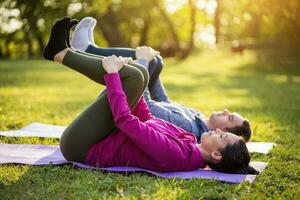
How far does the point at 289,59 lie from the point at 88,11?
12.8 metres

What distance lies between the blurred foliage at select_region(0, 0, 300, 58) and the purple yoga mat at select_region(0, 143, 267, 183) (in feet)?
42.4

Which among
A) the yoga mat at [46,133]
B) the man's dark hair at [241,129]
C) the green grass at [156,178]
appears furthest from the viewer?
the yoga mat at [46,133]

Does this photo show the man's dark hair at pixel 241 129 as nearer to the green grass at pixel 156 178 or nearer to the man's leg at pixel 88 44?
the green grass at pixel 156 178

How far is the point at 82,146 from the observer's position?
150 inches

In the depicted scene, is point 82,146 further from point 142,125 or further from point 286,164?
point 286,164

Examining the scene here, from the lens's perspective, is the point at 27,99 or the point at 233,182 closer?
the point at 233,182

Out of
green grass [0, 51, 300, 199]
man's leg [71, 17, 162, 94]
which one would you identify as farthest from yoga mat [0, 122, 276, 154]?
man's leg [71, 17, 162, 94]

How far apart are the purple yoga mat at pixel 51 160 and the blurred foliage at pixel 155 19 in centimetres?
1293

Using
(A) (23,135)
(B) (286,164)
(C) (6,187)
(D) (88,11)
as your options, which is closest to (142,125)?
(C) (6,187)

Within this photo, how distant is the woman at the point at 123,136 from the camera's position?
3586mm

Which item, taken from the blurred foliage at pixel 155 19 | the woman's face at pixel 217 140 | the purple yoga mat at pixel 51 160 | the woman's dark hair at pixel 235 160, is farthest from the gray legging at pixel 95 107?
the blurred foliage at pixel 155 19

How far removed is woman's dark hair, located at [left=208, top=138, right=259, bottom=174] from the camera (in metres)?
3.69

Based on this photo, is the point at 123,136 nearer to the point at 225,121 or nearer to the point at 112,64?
the point at 112,64

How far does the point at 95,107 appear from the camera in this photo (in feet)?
12.2
